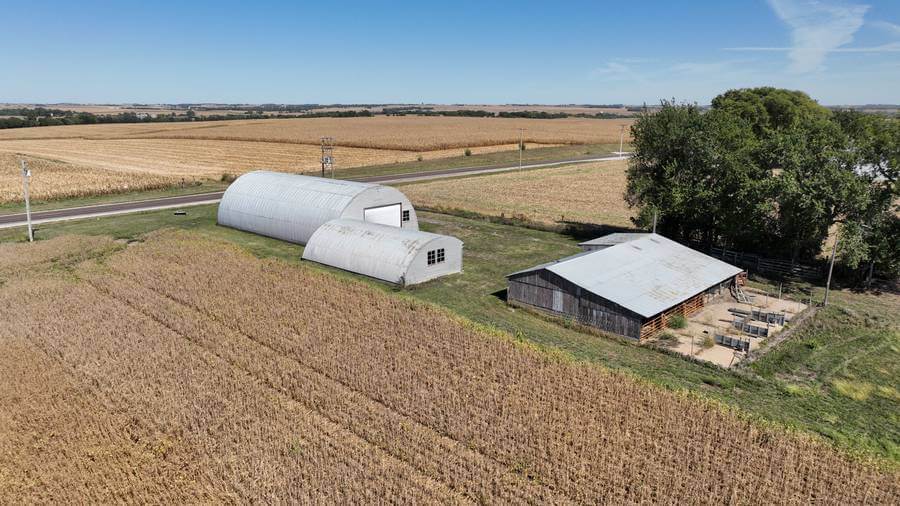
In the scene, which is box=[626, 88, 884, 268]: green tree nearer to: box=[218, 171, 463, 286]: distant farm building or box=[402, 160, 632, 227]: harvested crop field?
box=[402, 160, 632, 227]: harvested crop field

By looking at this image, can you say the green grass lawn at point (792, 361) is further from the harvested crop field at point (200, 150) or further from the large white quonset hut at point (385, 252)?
the harvested crop field at point (200, 150)

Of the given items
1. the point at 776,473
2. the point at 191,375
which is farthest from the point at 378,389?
the point at 776,473

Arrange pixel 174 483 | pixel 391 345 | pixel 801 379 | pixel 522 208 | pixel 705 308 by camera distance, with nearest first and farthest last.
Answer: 1. pixel 174 483
2. pixel 801 379
3. pixel 391 345
4. pixel 705 308
5. pixel 522 208

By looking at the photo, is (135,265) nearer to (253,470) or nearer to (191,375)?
(191,375)

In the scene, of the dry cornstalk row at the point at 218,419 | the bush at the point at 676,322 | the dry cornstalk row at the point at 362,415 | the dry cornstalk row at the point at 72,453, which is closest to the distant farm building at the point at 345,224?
the dry cornstalk row at the point at 362,415

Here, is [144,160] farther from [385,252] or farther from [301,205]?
[385,252]

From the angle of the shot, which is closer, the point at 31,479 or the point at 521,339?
the point at 31,479

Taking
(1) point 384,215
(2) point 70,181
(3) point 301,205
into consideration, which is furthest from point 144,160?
(1) point 384,215
